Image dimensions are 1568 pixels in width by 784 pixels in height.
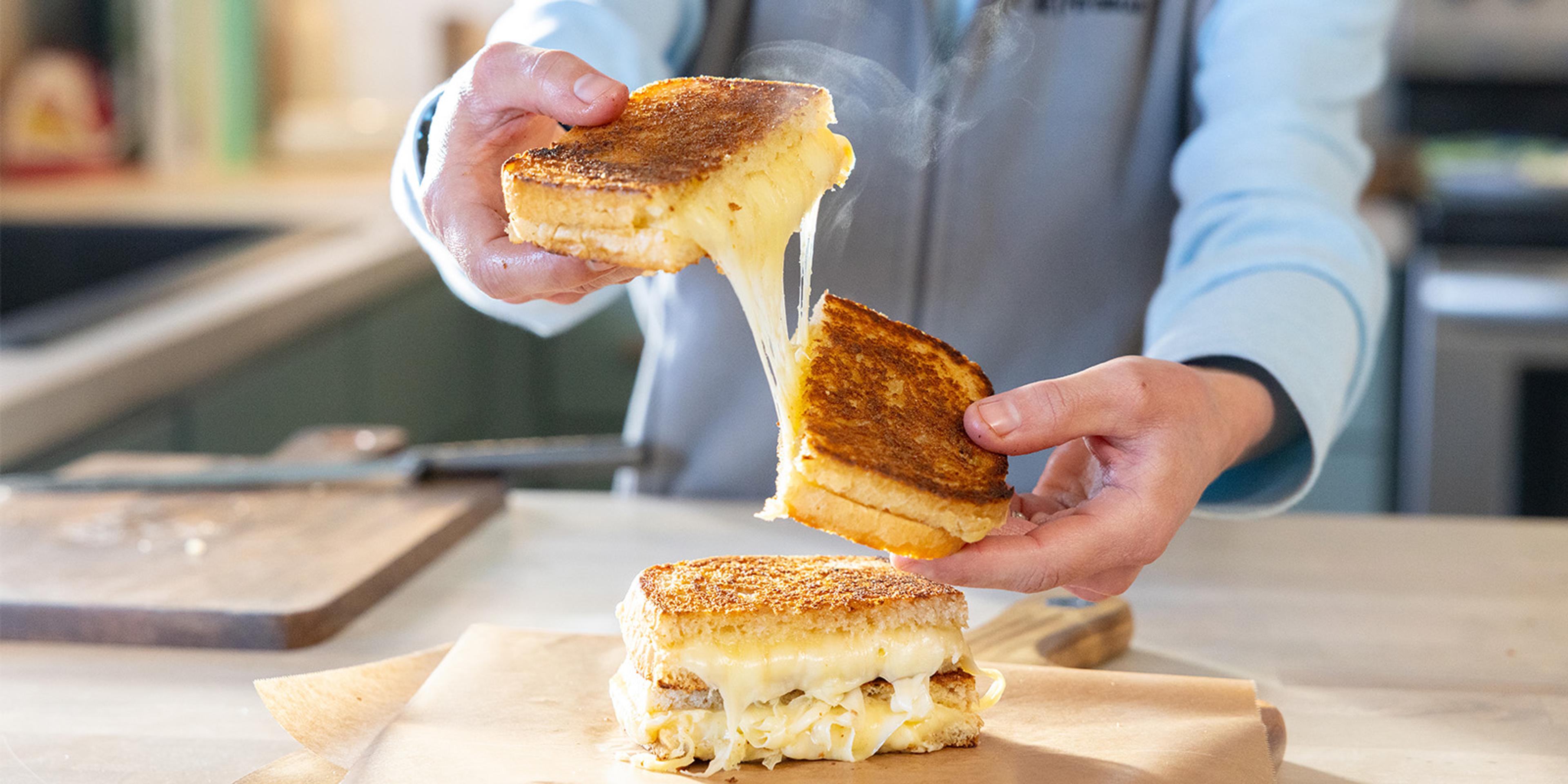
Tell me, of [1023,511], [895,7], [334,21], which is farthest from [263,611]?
[334,21]

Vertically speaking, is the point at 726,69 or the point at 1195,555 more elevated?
the point at 726,69

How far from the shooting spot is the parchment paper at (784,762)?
98 centimetres

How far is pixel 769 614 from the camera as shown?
3.39 ft

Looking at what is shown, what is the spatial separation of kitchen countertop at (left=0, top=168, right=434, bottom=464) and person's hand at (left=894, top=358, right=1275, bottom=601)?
1441 mm

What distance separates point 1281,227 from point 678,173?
80 cm

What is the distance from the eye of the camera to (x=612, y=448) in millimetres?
1794

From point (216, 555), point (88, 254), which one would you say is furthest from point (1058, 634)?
point (88, 254)

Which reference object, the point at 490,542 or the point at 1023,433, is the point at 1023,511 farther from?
the point at 490,542

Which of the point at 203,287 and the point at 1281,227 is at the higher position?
the point at 1281,227

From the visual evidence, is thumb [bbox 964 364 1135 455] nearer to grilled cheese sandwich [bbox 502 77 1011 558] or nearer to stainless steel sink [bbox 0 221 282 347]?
grilled cheese sandwich [bbox 502 77 1011 558]

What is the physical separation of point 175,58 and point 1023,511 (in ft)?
12.0

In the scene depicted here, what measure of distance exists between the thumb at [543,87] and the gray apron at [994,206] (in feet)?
1.22

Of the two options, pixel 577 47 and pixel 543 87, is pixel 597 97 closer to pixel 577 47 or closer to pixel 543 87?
pixel 543 87

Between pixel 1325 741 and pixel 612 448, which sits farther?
pixel 612 448
